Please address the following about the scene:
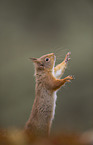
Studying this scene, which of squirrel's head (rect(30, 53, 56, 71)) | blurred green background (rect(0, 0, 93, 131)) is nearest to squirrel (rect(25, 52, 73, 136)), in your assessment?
squirrel's head (rect(30, 53, 56, 71))

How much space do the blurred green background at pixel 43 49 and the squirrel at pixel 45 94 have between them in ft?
7.76

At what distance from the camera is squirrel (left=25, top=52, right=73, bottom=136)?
181 centimetres

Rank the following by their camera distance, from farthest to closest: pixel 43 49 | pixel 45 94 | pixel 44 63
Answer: pixel 43 49, pixel 44 63, pixel 45 94

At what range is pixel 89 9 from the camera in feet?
27.1

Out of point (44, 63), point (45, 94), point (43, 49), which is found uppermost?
point (43, 49)

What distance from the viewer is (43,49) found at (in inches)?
254

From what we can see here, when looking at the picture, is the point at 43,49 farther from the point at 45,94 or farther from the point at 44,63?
the point at 45,94

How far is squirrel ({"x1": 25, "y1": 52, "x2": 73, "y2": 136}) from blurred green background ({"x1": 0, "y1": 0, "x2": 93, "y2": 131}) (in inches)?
93.1

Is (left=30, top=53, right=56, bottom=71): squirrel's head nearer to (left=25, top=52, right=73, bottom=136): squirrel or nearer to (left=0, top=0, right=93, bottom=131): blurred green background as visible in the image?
(left=25, top=52, right=73, bottom=136): squirrel

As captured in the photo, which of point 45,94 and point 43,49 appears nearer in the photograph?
point 45,94

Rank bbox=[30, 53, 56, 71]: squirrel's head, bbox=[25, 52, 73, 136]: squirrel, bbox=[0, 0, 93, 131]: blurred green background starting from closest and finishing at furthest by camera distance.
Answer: bbox=[25, 52, 73, 136]: squirrel
bbox=[30, 53, 56, 71]: squirrel's head
bbox=[0, 0, 93, 131]: blurred green background

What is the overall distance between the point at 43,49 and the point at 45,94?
14.9 feet

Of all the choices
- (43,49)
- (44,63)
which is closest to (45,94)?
(44,63)

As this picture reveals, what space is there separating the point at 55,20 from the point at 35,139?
8387 millimetres
